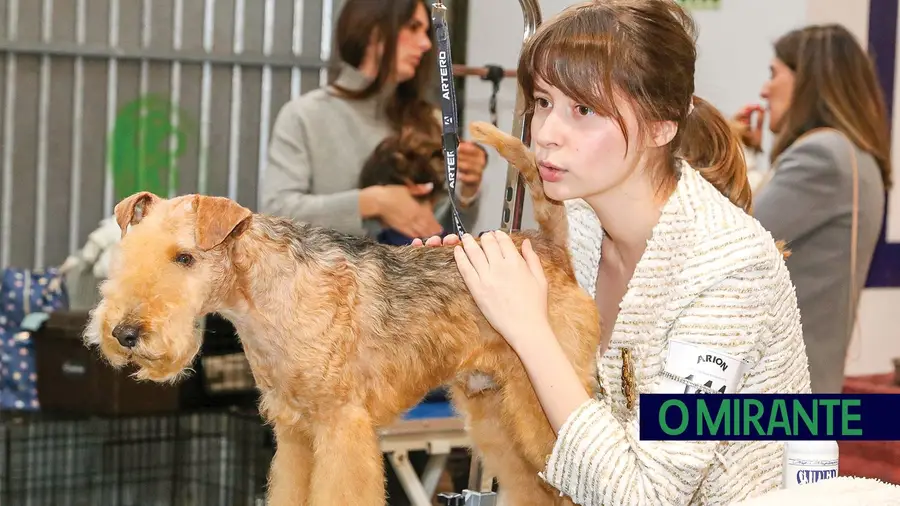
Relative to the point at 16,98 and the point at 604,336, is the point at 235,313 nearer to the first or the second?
the point at 604,336

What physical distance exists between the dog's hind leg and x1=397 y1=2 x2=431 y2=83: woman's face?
70.0 inches

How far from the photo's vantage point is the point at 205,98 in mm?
6246

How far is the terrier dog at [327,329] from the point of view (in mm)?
1235

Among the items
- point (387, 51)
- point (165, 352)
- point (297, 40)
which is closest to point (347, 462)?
point (165, 352)

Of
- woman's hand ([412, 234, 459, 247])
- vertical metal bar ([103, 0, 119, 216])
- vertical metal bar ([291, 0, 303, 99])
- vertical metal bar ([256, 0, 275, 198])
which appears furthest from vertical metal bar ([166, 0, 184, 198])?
woman's hand ([412, 234, 459, 247])

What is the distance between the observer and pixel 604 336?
1.56 meters

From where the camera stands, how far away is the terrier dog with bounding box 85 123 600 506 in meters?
1.24

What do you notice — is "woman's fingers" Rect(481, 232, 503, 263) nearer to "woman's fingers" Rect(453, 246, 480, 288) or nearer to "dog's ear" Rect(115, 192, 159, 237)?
"woman's fingers" Rect(453, 246, 480, 288)

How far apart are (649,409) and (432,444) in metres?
1.38

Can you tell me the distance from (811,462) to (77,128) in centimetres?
545

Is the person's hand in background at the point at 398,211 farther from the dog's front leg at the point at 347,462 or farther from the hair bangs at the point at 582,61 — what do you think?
the dog's front leg at the point at 347,462

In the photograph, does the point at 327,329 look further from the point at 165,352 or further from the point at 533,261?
the point at 533,261

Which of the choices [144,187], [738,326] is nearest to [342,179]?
[738,326]

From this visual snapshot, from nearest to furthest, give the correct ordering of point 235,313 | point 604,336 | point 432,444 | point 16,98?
1. point 235,313
2. point 604,336
3. point 432,444
4. point 16,98
